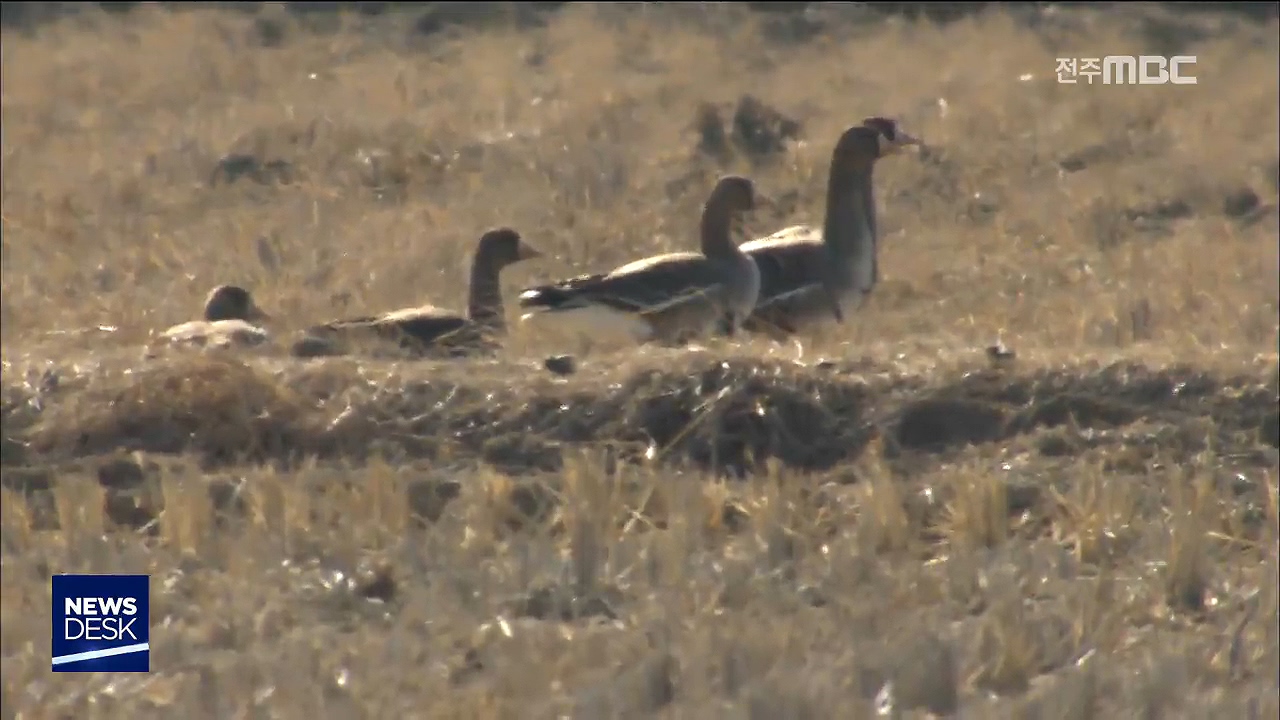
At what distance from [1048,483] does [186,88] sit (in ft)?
44.3

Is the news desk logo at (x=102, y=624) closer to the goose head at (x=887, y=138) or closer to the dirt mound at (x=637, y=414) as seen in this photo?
the dirt mound at (x=637, y=414)

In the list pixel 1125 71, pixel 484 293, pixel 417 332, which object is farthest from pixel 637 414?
pixel 1125 71

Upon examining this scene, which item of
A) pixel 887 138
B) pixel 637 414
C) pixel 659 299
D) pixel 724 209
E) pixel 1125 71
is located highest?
pixel 1125 71

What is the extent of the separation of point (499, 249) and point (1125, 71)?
8.95 m

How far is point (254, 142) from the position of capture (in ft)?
56.0

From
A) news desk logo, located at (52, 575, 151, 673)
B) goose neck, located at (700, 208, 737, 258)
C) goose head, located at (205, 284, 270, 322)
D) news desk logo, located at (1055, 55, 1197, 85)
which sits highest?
news desk logo, located at (1055, 55, 1197, 85)

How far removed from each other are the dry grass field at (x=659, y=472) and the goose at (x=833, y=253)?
11.6 inches

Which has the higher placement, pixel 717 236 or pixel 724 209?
pixel 724 209

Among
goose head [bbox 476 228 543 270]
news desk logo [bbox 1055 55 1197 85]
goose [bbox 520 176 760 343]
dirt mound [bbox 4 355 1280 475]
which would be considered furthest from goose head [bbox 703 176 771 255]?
news desk logo [bbox 1055 55 1197 85]

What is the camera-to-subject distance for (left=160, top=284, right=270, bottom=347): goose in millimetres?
10052

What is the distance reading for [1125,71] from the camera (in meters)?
19.3

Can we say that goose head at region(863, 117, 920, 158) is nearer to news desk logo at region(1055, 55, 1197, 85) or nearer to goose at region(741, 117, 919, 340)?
goose at region(741, 117, 919, 340)

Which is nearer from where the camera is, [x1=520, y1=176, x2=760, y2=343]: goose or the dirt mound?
the dirt mound

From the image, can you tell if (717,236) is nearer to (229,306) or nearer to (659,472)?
(229,306)
